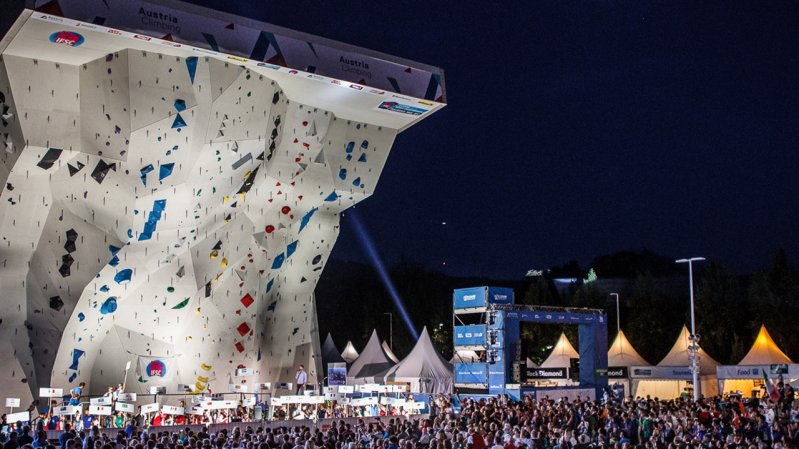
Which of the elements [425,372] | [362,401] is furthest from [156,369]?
[425,372]

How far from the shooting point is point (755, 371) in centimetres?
3212

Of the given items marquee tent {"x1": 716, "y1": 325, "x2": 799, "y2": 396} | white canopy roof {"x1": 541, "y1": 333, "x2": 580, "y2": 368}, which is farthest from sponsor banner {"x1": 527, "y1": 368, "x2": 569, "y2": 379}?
white canopy roof {"x1": 541, "y1": 333, "x2": 580, "y2": 368}

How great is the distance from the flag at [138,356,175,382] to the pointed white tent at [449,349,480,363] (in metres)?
11.1

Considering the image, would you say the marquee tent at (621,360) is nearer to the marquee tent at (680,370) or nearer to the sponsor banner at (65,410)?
the marquee tent at (680,370)

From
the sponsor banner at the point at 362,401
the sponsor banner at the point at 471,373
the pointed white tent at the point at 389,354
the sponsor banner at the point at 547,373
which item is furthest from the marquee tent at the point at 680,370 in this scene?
the sponsor banner at the point at 362,401

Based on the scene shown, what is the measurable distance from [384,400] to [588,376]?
11182 millimetres

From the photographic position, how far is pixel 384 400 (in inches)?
1056

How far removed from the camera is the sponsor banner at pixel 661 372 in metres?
35.7

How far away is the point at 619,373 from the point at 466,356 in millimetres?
9243

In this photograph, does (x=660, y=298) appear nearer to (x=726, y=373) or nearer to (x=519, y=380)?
(x=726, y=373)

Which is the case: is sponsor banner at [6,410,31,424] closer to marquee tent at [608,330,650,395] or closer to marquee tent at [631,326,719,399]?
marquee tent at [631,326,719,399]

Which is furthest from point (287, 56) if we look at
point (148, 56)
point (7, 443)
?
point (7, 443)

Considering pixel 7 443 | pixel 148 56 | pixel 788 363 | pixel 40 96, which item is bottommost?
pixel 7 443

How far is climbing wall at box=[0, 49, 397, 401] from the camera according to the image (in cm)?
2266
